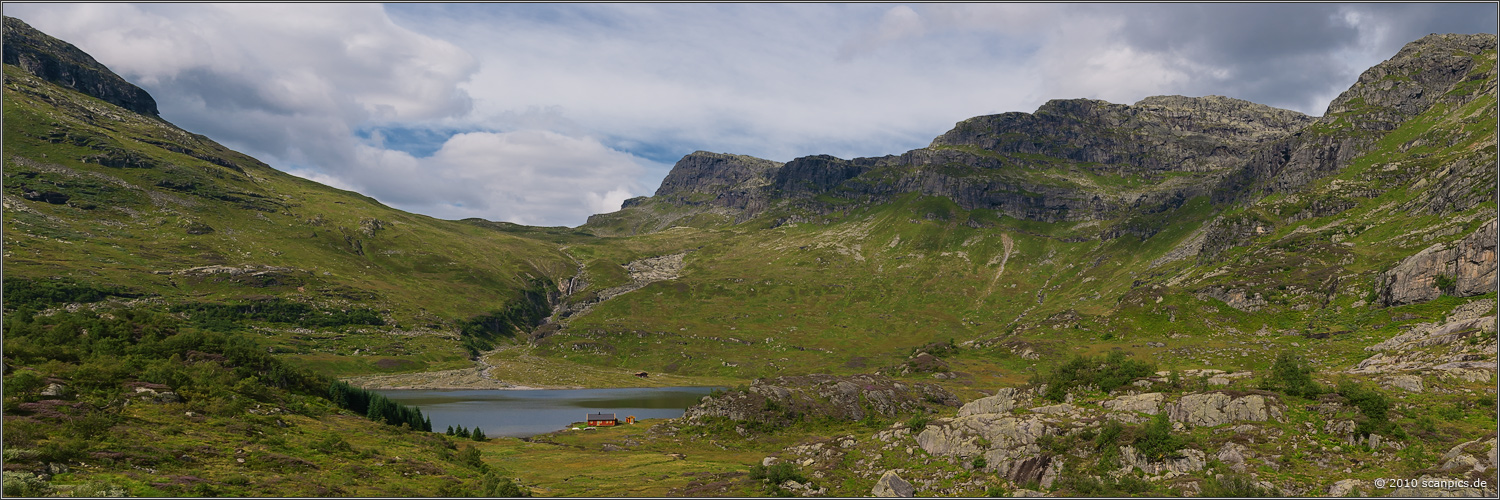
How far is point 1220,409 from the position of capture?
4191 centimetres

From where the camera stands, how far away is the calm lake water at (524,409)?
13500cm

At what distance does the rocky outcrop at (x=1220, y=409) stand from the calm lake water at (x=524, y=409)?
11044 centimetres

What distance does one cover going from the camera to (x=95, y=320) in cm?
7119

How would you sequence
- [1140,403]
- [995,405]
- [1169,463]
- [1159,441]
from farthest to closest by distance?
1. [995,405]
2. [1140,403]
3. [1159,441]
4. [1169,463]

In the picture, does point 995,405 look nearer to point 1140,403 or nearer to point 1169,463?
point 1140,403

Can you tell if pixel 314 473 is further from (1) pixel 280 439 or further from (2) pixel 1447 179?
(2) pixel 1447 179

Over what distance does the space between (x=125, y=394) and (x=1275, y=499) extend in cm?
8875

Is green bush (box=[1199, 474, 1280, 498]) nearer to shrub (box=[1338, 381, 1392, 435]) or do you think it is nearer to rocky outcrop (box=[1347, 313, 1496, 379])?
shrub (box=[1338, 381, 1392, 435])

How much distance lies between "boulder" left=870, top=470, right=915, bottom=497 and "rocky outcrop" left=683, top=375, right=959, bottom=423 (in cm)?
5284

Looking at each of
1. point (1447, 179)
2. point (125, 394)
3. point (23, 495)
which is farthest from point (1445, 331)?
point (1447, 179)

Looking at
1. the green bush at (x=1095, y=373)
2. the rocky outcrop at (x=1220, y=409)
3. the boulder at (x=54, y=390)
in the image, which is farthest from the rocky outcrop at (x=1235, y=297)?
the boulder at (x=54, y=390)

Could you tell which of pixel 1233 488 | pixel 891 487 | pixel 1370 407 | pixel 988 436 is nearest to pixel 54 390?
pixel 891 487

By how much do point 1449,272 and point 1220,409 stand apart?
11991 centimetres

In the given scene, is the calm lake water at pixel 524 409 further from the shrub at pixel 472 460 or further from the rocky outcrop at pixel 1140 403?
the rocky outcrop at pixel 1140 403
